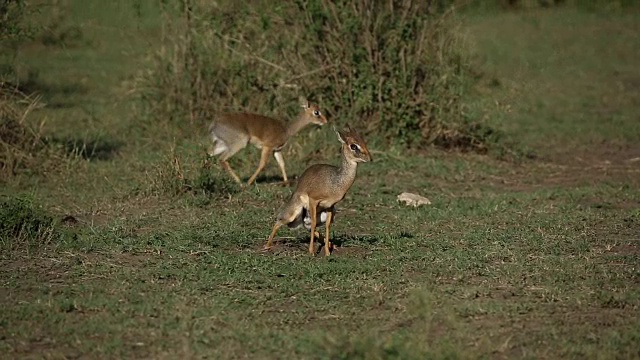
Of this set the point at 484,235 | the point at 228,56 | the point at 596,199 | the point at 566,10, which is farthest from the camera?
the point at 566,10

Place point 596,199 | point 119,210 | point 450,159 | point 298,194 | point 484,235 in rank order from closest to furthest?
1. point 298,194
2. point 484,235
3. point 119,210
4. point 596,199
5. point 450,159

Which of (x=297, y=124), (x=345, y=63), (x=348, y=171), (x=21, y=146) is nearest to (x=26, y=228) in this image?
(x=348, y=171)

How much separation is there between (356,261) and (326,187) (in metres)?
0.52

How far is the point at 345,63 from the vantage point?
36.4 feet

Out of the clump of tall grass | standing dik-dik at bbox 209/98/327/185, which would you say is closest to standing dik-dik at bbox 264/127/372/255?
standing dik-dik at bbox 209/98/327/185

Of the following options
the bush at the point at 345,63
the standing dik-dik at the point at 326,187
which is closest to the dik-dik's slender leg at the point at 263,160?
the bush at the point at 345,63

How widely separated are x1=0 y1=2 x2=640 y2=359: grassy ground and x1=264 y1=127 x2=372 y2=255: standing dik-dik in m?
0.26

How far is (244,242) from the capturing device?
738cm

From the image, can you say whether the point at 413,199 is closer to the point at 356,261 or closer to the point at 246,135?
the point at 246,135

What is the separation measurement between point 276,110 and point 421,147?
161 cm

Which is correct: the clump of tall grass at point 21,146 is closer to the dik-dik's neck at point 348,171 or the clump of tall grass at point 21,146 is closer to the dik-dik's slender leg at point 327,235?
the dik-dik's slender leg at point 327,235

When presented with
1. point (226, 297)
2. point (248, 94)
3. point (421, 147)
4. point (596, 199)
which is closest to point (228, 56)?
point (248, 94)

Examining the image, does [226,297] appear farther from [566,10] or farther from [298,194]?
[566,10]

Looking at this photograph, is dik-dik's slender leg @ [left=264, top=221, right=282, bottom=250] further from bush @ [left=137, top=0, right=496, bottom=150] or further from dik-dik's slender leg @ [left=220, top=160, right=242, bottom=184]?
bush @ [left=137, top=0, right=496, bottom=150]
